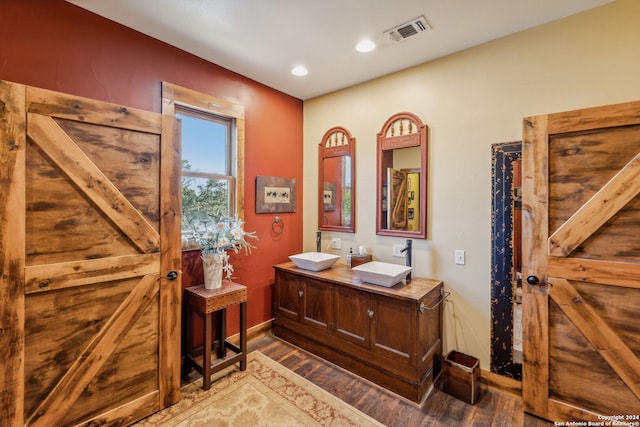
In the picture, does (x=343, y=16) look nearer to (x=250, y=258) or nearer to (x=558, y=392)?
(x=250, y=258)

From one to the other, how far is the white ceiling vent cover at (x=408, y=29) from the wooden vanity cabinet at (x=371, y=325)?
207 centimetres

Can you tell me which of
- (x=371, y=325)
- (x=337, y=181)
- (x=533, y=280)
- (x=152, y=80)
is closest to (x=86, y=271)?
(x=152, y=80)

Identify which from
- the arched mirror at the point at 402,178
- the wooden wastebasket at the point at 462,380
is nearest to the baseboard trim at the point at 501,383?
the wooden wastebasket at the point at 462,380

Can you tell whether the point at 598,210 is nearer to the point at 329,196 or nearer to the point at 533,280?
the point at 533,280

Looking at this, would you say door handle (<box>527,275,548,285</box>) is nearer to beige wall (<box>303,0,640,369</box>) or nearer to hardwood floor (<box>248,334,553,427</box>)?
beige wall (<box>303,0,640,369</box>)

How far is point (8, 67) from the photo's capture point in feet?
5.74

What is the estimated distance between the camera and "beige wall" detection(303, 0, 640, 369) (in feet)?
6.29

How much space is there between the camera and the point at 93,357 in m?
1.77

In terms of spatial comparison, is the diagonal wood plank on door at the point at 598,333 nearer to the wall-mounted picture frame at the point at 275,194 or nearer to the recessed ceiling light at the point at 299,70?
the wall-mounted picture frame at the point at 275,194

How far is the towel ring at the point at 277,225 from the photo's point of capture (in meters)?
3.36

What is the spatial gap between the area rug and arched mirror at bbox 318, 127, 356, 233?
5.45 ft

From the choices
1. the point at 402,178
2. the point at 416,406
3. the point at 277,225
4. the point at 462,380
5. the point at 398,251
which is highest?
the point at 402,178

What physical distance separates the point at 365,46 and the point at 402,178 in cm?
126

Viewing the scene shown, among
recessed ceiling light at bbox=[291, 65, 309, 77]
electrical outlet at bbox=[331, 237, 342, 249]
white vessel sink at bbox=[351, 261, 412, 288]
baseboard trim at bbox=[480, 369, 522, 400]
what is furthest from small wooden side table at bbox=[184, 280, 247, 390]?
recessed ceiling light at bbox=[291, 65, 309, 77]
